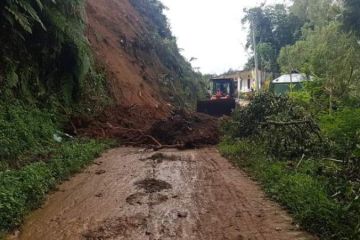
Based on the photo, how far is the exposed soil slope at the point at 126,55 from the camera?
63.6ft

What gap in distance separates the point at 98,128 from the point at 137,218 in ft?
26.9

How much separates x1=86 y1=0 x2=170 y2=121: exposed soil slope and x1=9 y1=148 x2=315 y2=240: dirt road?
369 inches

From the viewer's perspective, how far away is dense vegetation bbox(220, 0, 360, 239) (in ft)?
18.9

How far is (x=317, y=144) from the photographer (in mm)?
9875

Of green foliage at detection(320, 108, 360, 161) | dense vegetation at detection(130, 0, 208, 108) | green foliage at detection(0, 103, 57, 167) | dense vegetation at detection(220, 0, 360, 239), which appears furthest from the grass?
dense vegetation at detection(130, 0, 208, 108)

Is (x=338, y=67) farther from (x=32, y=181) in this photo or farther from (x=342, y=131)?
(x=32, y=181)

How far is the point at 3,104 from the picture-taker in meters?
9.76

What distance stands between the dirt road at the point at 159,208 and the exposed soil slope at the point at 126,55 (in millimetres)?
9372

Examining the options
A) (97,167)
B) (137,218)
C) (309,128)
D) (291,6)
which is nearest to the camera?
(137,218)

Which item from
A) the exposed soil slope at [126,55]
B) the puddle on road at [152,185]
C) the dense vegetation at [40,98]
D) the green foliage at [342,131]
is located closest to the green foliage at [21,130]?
the dense vegetation at [40,98]

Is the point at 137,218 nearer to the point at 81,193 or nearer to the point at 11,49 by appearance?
the point at 81,193

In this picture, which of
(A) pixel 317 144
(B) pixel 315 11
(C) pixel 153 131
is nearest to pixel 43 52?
(C) pixel 153 131

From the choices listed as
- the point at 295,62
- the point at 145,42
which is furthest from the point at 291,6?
the point at 145,42

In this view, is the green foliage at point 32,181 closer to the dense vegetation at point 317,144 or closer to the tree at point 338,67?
the dense vegetation at point 317,144
